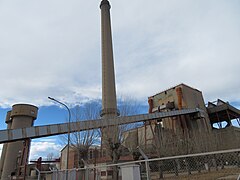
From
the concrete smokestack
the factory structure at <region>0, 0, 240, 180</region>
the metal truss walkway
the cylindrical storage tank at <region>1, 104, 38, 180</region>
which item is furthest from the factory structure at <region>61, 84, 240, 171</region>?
the cylindrical storage tank at <region>1, 104, 38, 180</region>

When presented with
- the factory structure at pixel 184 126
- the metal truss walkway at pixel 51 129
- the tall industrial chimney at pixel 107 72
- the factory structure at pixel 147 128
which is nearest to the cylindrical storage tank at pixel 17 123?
the factory structure at pixel 147 128

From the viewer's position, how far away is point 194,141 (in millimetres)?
19562

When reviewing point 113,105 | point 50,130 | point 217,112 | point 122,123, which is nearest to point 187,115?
point 217,112

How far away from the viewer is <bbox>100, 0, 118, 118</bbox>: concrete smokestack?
3014 cm

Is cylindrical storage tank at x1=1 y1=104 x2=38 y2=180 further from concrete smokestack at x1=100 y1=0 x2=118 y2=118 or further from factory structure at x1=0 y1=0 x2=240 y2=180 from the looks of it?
concrete smokestack at x1=100 y1=0 x2=118 y2=118

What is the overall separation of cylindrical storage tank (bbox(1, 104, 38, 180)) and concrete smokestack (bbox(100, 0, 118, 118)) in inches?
425

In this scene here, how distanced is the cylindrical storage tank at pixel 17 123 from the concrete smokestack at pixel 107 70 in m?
10.8

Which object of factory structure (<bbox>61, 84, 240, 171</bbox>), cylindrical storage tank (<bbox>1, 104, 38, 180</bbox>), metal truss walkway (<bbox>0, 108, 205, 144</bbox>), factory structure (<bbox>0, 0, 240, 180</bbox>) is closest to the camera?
metal truss walkway (<bbox>0, 108, 205, 144</bbox>)

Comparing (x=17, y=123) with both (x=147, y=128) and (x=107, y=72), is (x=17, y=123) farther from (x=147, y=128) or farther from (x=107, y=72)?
(x=147, y=128)

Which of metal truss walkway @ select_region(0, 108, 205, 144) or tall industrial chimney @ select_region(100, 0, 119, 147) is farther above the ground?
tall industrial chimney @ select_region(100, 0, 119, 147)

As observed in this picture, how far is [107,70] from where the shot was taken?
33.1 metres

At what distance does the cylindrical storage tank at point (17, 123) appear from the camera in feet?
91.5

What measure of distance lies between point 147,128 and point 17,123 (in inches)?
748

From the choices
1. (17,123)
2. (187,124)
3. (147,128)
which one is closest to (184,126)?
(187,124)
